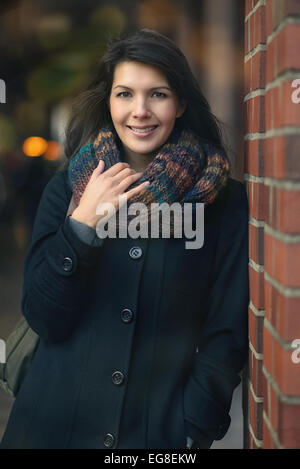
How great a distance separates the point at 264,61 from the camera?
157 centimetres

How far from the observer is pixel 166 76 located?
1818 mm

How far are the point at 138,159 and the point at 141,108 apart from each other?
0.71ft

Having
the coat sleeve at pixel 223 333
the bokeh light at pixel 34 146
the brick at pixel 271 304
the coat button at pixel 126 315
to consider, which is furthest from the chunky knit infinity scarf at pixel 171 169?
the bokeh light at pixel 34 146

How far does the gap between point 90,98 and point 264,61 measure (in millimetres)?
661

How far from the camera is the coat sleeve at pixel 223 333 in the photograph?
6.05ft

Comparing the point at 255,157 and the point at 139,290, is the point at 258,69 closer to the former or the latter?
the point at 255,157

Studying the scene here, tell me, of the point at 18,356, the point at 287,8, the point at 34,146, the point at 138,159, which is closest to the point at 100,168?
the point at 138,159

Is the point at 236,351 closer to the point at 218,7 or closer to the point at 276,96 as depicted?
the point at 276,96

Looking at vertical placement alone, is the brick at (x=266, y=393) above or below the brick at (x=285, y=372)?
below

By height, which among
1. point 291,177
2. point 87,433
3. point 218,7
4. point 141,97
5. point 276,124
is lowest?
point 87,433

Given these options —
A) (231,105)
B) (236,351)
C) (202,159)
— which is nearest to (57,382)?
(236,351)

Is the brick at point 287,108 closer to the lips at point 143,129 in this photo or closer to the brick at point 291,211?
the brick at point 291,211

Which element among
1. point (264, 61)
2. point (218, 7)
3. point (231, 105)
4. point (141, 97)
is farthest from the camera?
point (218, 7)

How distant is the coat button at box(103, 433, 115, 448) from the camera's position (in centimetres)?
178
